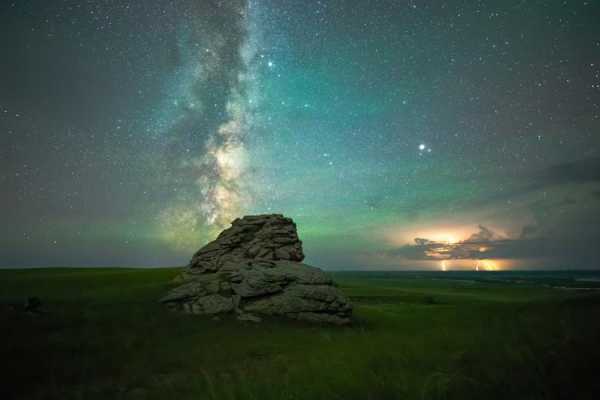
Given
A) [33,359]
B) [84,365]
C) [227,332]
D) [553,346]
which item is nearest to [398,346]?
[553,346]

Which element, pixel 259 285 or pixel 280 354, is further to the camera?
pixel 259 285

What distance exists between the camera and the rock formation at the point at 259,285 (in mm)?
26547

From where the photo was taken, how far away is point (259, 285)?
28047mm

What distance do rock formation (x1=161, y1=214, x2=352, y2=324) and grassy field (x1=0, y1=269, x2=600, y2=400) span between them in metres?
1.73

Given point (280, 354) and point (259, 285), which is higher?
point (259, 285)

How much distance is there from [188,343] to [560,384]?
19.1 meters

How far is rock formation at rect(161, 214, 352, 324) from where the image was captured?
26547mm

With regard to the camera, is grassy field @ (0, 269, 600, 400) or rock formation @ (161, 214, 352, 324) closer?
grassy field @ (0, 269, 600, 400)

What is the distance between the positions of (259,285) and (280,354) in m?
11.2

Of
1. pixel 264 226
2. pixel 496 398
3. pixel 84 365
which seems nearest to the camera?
pixel 496 398

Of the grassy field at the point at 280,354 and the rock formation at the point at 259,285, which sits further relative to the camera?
the rock formation at the point at 259,285

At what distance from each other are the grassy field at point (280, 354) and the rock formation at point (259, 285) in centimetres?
173

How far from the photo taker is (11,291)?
36156 mm

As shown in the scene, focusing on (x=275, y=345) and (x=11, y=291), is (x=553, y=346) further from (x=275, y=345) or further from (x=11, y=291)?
(x=11, y=291)
